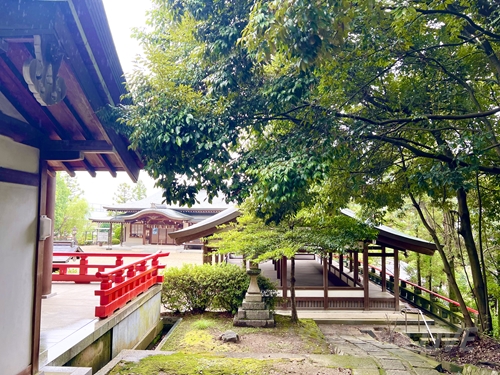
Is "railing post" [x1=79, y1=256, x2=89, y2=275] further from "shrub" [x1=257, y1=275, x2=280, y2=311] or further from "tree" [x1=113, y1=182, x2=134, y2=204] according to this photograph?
"tree" [x1=113, y1=182, x2=134, y2=204]

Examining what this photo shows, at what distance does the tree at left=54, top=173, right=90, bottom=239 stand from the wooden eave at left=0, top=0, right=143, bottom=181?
29520 mm

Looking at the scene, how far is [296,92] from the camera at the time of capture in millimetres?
4695

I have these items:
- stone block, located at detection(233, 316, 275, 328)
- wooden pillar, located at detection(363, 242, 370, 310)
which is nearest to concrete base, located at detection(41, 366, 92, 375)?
stone block, located at detection(233, 316, 275, 328)

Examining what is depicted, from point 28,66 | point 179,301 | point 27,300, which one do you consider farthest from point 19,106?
point 179,301

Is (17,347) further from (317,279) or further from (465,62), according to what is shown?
(317,279)

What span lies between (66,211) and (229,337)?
2974 cm

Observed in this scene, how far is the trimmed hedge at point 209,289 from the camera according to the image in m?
8.86

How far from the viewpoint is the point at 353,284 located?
13148 millimetres

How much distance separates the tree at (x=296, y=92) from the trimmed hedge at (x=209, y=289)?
339cm

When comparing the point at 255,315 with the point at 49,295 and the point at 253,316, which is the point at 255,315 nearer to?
the point at 253,316

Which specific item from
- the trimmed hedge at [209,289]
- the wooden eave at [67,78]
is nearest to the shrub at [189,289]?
the trimmed hedge at [209,289]

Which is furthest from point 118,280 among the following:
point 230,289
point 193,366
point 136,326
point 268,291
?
point 268,291

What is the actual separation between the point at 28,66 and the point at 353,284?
13279 mm

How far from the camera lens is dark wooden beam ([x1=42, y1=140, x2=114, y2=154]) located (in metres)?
3.44
